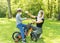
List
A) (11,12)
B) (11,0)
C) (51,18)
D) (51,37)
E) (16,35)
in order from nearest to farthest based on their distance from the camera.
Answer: (16,35) → (51,37) → (11,12) → (11,0) → (51,18)

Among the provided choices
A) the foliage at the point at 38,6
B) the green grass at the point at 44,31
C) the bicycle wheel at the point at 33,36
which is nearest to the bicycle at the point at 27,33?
the bicycle wheel at the point at 33,36

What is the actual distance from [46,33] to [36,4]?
2.57m

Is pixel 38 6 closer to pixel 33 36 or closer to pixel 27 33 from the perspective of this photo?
pixel 33 36

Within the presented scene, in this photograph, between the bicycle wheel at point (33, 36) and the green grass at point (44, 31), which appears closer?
the bicycle wheel at point (33, 36)

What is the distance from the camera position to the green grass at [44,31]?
7.53m

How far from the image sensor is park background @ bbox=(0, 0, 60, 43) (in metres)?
7.80

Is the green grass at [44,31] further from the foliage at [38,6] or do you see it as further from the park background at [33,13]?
the foliage at [38,6]

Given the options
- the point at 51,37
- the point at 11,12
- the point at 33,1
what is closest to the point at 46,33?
the point at 51,37

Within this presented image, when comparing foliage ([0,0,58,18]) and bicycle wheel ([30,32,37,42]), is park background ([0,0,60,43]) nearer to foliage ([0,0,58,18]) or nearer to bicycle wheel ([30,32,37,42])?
foliage ([0,0,58,18])

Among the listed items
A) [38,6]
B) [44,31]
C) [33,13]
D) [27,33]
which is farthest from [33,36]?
[38,6]

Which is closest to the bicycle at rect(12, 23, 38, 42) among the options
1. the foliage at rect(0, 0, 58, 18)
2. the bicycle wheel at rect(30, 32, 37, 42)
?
the bicycle wheel at rect(30, 32, 37, 42)

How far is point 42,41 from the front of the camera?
7.46 metres

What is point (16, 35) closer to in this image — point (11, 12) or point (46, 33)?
point (46, 33)

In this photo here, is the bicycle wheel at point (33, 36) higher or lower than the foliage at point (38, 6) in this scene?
lower
